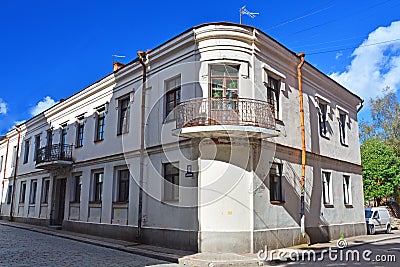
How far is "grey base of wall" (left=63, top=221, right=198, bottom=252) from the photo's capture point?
460 inches

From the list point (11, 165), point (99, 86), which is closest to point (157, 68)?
point (99, 86)

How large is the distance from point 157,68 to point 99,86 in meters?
4.98

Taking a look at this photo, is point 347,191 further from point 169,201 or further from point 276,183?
point 169,201

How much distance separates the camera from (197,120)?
458 inches

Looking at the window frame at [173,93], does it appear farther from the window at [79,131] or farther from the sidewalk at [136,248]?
the window at [79,131]

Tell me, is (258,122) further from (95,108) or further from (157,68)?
(95,108)

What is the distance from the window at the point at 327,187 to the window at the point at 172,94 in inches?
310

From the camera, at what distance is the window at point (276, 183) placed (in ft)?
42.8

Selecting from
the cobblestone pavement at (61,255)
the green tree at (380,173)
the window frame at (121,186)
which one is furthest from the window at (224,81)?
the green tree at (380,173)

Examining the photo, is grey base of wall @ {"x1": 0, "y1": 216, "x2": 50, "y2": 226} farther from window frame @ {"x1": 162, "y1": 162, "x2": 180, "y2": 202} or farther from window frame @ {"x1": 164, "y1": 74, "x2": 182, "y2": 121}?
window frame @ {"x1": 164, "y1": 74, "x2": 182, "y2": 121}

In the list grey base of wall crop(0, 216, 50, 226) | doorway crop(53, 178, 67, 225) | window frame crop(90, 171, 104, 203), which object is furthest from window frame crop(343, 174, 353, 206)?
grey base of wall crop(0, 216, 50, 226)

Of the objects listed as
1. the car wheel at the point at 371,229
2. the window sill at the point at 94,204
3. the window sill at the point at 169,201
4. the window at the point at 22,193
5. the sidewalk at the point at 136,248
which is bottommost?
the sidewalk at the point at 136,248

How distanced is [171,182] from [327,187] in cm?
790

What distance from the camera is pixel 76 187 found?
744 inches
